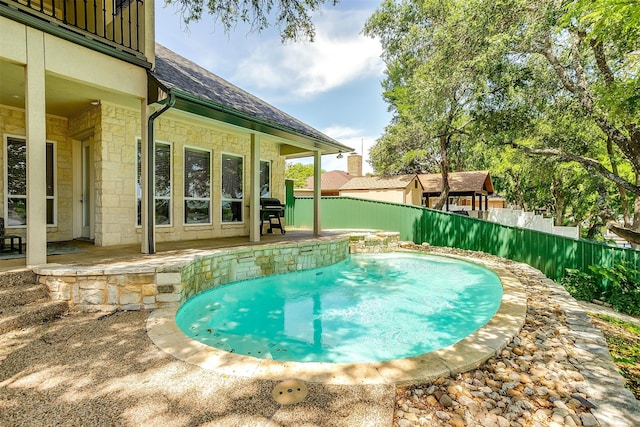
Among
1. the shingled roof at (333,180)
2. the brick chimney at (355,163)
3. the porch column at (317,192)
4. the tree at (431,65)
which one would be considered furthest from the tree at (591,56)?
the brick chimney at (355,163)

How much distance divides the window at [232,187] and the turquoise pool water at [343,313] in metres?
2.97

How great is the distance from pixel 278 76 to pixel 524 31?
11515 mm

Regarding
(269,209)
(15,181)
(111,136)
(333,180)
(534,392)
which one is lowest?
(534,392)

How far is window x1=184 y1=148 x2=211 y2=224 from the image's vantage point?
803 cm

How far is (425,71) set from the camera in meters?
11.7

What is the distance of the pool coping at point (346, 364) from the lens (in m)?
2.47

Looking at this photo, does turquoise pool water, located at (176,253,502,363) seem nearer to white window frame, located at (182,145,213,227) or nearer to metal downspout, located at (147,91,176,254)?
metal downspout, located at (147,91,176,254)

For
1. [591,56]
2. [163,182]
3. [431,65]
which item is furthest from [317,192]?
[591,56]

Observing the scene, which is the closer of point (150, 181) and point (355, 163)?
point (150, 181)

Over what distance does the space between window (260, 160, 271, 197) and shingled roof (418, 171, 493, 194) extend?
14.5 m

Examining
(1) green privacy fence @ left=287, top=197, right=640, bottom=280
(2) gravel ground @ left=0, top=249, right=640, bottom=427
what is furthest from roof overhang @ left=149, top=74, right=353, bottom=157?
(1) green privacy fence @ left=287, top=197, right=640, bottom=280

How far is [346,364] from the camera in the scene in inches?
106

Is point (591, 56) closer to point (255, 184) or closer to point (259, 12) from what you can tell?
point (259, 12)

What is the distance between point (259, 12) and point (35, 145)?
182 inches
